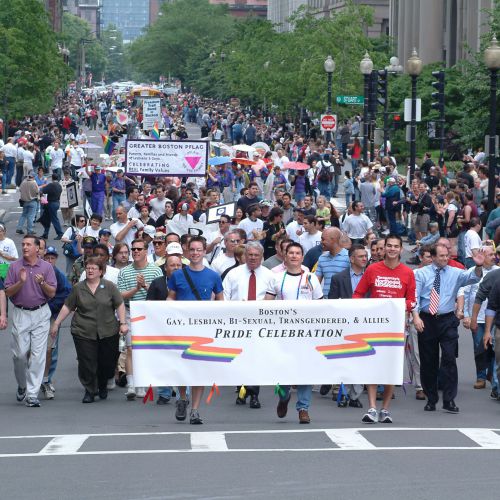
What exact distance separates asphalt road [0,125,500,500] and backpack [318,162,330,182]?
24.4m

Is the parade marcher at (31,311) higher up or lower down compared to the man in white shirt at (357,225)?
lower down

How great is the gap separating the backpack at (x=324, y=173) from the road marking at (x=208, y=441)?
27.6 m

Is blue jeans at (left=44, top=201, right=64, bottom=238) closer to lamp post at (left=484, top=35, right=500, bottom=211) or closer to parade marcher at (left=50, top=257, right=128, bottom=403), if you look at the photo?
lamp post at (left=484, top=35, right=500, bottom=211)

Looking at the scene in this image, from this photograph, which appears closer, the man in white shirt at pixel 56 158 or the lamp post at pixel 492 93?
the lamp post at pixel 492 93

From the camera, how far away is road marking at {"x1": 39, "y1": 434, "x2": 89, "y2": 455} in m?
11.5

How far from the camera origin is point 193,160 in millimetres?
29062

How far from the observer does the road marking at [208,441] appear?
38.1 feet

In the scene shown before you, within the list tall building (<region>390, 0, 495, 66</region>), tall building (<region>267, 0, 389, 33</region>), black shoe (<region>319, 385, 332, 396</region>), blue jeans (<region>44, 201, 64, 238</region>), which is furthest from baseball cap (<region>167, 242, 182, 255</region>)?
tall building (<region>267, 0, 389, 33</region>)

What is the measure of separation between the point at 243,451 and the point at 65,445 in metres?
1.55

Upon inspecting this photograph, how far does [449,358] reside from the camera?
541 inches

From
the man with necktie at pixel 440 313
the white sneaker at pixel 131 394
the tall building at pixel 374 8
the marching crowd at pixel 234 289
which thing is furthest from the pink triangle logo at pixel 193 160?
the tall building at pixel 374 8

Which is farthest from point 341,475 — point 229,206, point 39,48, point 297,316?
point 39,48

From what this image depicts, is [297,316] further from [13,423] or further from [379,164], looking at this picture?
[379,164]

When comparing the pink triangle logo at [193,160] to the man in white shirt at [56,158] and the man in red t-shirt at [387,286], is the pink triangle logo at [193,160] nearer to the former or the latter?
the man in red t-shirt at [387,286]
